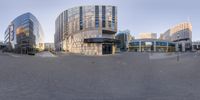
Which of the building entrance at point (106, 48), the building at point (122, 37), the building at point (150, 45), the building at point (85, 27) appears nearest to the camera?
the building at point (85, 27)

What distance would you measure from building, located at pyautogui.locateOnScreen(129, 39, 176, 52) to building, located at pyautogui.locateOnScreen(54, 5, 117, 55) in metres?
64.0

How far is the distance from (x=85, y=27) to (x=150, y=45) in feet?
234

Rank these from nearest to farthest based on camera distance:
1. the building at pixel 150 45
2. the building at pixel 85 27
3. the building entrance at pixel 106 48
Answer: the building at pixel 85 27 < the building entrance at pixel 106 48 < the building at pixel 150 45

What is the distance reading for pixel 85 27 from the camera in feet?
81.1

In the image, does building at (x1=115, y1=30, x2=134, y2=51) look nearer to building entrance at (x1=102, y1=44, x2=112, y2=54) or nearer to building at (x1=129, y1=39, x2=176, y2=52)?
building entrance at (x1=102, y1=44, x2=112, y2=54)

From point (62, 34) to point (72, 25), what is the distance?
220cm

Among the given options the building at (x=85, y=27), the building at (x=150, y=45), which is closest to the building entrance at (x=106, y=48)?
the building at (x=85, y=27)

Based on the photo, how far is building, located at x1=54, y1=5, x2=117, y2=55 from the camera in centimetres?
2275

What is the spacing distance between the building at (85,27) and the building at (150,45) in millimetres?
64004

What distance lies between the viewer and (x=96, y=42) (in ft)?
93.4

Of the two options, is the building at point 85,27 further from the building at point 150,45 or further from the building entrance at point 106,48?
the building at point 150,45

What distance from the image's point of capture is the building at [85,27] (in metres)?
22.8

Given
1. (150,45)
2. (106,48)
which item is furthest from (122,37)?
(150,45)

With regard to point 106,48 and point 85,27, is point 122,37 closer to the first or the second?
point 106,48
